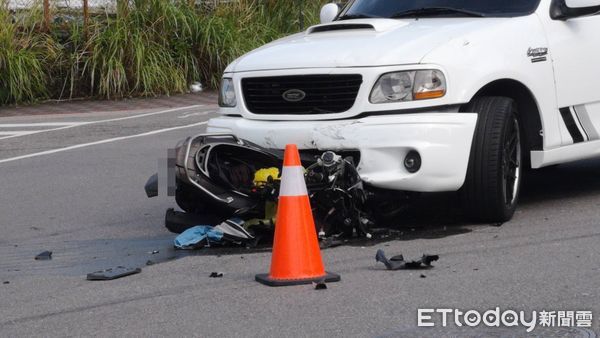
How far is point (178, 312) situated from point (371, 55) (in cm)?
236

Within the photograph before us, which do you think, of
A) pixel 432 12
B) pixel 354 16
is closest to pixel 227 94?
pixel 354 16

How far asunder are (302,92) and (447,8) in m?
1.39

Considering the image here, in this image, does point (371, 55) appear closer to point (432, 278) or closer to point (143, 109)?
point (432, 278)

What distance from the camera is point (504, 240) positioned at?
748cm

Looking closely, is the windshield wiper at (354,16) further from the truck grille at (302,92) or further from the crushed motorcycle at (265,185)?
the crushed motorcycle at (265,185)

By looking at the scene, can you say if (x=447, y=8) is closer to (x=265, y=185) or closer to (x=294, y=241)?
(x=265, y=185)

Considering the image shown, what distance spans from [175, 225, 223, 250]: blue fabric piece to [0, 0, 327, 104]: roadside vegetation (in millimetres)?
12084

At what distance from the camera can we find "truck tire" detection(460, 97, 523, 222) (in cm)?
771

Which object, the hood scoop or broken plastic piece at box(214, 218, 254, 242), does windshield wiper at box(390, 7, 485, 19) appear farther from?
broken plastic piece at box(214, 218, 254, 242)

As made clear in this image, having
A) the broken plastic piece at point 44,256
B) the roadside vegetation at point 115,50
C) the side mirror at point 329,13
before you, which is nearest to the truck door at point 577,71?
the side mirror at point 329,13

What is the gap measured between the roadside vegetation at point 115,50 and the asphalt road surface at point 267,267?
9051 millimetres

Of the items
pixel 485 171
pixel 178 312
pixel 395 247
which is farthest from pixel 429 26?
pixel 178 312

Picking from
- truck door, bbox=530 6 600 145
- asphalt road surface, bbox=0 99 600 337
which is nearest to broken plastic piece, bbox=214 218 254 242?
asphalt road surface, bbox=0 99 600 337

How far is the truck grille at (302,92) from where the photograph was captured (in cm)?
770
